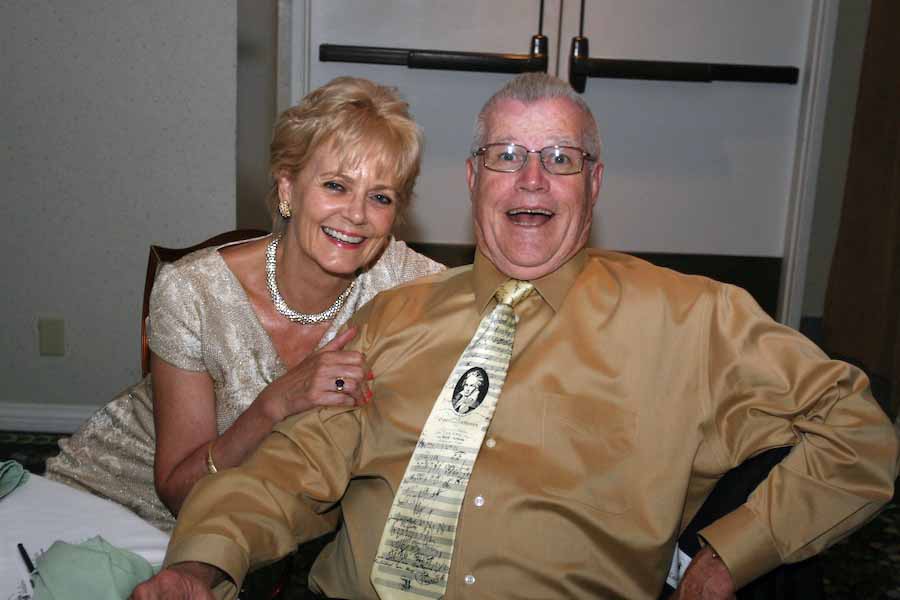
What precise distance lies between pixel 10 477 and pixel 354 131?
90cm

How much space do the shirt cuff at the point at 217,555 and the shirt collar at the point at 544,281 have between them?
23.9 inches

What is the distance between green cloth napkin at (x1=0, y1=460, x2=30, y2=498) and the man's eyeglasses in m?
A: 0.92

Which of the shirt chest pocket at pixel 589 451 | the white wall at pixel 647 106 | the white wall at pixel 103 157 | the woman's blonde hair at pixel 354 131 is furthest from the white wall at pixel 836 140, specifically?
the shirt chest pocket at pixel 589 451

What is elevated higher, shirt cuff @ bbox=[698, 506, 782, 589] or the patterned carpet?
shirt cuff @ bbox=[698, 506, 782, 589]

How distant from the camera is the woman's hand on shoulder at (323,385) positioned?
152 centimetres

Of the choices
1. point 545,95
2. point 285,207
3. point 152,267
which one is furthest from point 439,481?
point 152,267

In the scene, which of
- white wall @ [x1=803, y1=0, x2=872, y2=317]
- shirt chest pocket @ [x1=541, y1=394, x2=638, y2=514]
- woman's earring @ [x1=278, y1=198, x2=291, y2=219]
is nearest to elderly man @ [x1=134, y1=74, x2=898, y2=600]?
shirt chest pocket @ [x1=541, y1=394, x2=638, y2=514]

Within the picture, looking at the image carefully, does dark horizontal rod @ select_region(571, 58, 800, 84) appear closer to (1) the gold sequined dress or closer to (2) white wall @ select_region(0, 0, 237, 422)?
(2) white wall @ select_region(0, 0, 237, 422)

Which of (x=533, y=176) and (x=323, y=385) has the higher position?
(x=533, y=176)

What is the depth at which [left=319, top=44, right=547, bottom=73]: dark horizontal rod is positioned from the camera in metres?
3.29

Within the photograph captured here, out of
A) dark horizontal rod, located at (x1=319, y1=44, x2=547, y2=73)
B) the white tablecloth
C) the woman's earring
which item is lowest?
the white tablecloth

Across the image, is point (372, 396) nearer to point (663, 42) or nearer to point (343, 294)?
point (343, 294)

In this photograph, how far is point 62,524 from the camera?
1.26 metres

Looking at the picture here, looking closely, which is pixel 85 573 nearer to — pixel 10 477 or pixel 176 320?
pixel 10 477
